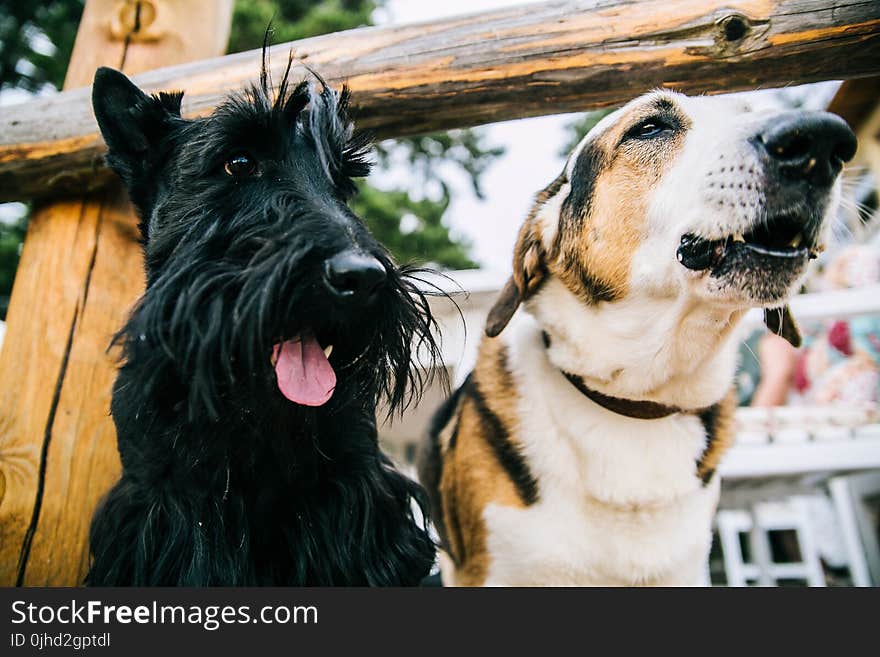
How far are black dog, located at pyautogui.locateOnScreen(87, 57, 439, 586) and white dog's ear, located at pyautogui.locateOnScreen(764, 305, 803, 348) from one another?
1.16 metres

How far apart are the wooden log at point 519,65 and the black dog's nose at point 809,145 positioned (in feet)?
1.58

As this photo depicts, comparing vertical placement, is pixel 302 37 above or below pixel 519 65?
above

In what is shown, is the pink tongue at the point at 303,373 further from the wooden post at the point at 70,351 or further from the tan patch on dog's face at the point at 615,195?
the tan patch on dog's face at the point at 615,195

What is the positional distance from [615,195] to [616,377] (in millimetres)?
556

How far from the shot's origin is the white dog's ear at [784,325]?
2.02 meters

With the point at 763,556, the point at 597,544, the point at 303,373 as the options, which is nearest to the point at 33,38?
the point at 303,373

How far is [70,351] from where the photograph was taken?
6.91 feet

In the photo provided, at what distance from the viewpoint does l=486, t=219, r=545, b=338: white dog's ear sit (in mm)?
2096

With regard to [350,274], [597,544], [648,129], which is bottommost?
[597,544]

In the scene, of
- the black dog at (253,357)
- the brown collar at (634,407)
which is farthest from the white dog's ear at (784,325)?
the black dog at (253,357)

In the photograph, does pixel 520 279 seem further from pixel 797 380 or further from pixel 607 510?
pixel 797 380

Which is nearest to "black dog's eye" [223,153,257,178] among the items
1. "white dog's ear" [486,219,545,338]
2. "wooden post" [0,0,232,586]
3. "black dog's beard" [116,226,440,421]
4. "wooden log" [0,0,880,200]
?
"black dog's beard" [116,226,440,421]

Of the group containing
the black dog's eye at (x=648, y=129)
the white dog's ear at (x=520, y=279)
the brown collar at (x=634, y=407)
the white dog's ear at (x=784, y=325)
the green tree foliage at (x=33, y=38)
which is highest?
the green tree foliage at (x=33, y=38)

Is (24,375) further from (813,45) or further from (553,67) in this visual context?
(813,45)
